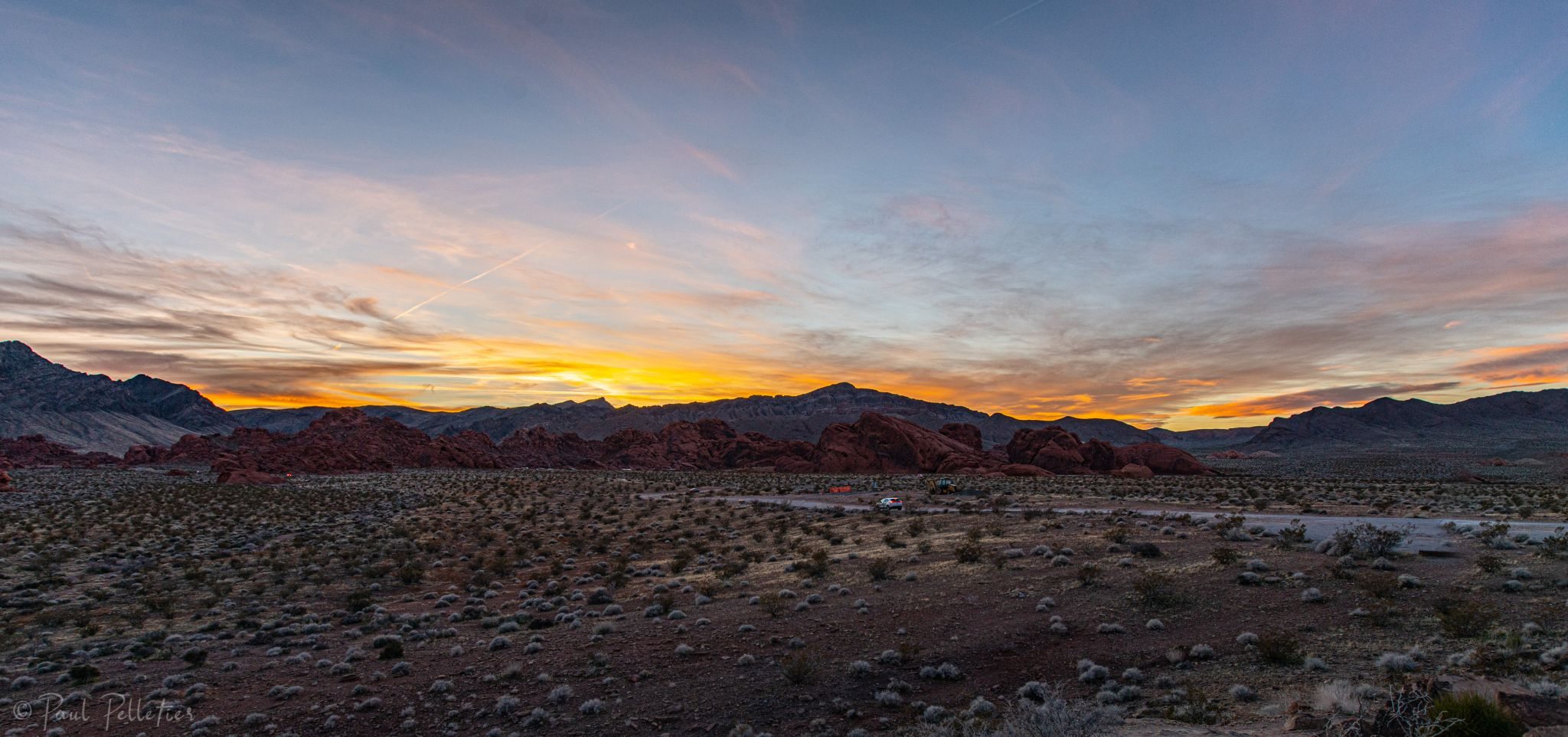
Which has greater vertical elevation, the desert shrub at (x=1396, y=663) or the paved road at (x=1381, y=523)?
the paved road at (x=1381, y=523)

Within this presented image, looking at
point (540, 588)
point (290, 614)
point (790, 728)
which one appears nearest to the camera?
point (790, 728)

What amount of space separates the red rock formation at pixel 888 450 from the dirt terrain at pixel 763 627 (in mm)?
64547

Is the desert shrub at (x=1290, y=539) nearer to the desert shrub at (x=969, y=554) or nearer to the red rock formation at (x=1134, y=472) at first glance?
the desert shrub at (x=969, y=554)

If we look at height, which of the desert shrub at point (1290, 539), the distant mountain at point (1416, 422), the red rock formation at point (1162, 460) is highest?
the distant mountain at point (1416, 422)

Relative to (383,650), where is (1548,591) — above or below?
above

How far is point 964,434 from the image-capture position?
360 feet

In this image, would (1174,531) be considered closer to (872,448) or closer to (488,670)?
(488,670)

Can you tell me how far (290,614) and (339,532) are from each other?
49.7ft

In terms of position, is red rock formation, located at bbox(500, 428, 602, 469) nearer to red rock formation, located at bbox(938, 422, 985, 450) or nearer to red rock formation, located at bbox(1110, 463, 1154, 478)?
red rock formation, located at bbox(938, 422, 985, 450)

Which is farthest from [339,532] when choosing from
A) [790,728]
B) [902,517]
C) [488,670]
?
[790,728]

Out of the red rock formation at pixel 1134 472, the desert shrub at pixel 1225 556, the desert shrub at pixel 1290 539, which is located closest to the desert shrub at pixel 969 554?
the desert shrub at pixel 1225 556

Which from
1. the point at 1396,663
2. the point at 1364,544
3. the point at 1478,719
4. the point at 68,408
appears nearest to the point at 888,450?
the point at 1364,544

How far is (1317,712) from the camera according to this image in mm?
7352

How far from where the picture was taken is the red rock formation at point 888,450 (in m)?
90.1
